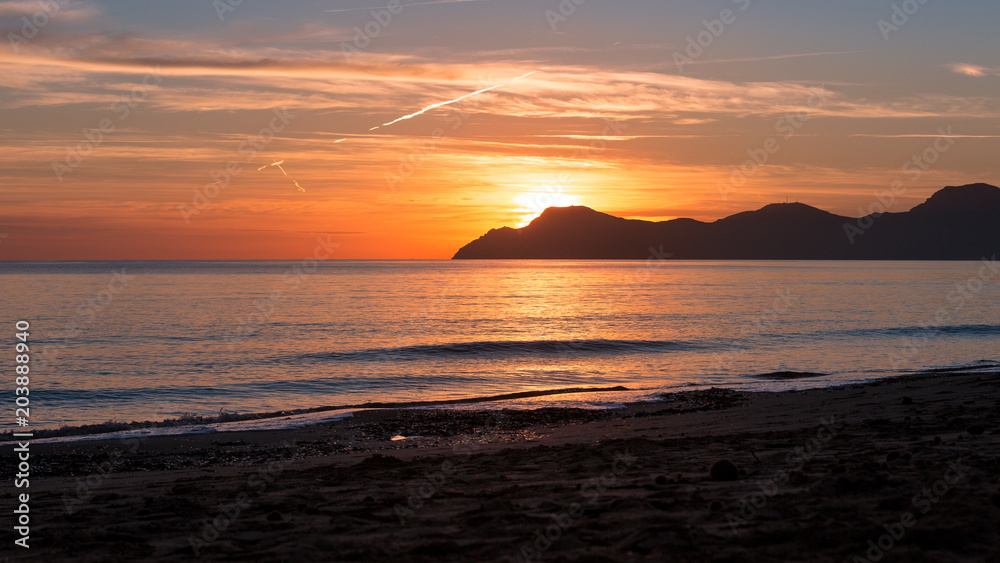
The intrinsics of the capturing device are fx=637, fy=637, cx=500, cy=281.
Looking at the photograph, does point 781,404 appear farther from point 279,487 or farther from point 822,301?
point 822,301

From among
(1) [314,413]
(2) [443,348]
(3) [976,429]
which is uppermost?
(2) [443,348]

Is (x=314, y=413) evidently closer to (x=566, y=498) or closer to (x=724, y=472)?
(x=566, y=498)

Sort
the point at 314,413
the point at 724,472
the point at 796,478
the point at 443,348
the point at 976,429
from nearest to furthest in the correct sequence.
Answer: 1. the point at 796,478
2. the point at 724,472
3. the point at 976,429
4. the point at 314,413
5. the point at 443,348

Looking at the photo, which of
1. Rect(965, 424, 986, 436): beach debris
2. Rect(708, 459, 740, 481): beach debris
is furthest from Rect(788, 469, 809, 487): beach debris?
Rect(965, 424, 986, 436): beach debris

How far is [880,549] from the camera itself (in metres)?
5.04

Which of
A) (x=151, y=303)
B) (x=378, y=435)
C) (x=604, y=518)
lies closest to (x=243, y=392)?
(x=378, y=435)

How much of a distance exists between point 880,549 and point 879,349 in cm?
3542

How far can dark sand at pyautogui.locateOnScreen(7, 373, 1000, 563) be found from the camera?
541 centimetres

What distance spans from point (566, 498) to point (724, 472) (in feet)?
6.48

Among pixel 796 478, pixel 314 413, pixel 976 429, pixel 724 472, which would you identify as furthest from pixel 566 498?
pixel 314 413

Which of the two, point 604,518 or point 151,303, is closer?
point 604,518

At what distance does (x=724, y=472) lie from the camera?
7.56m

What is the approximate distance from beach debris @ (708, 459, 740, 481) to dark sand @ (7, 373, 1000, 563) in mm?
31

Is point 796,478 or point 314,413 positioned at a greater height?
point 796,478
